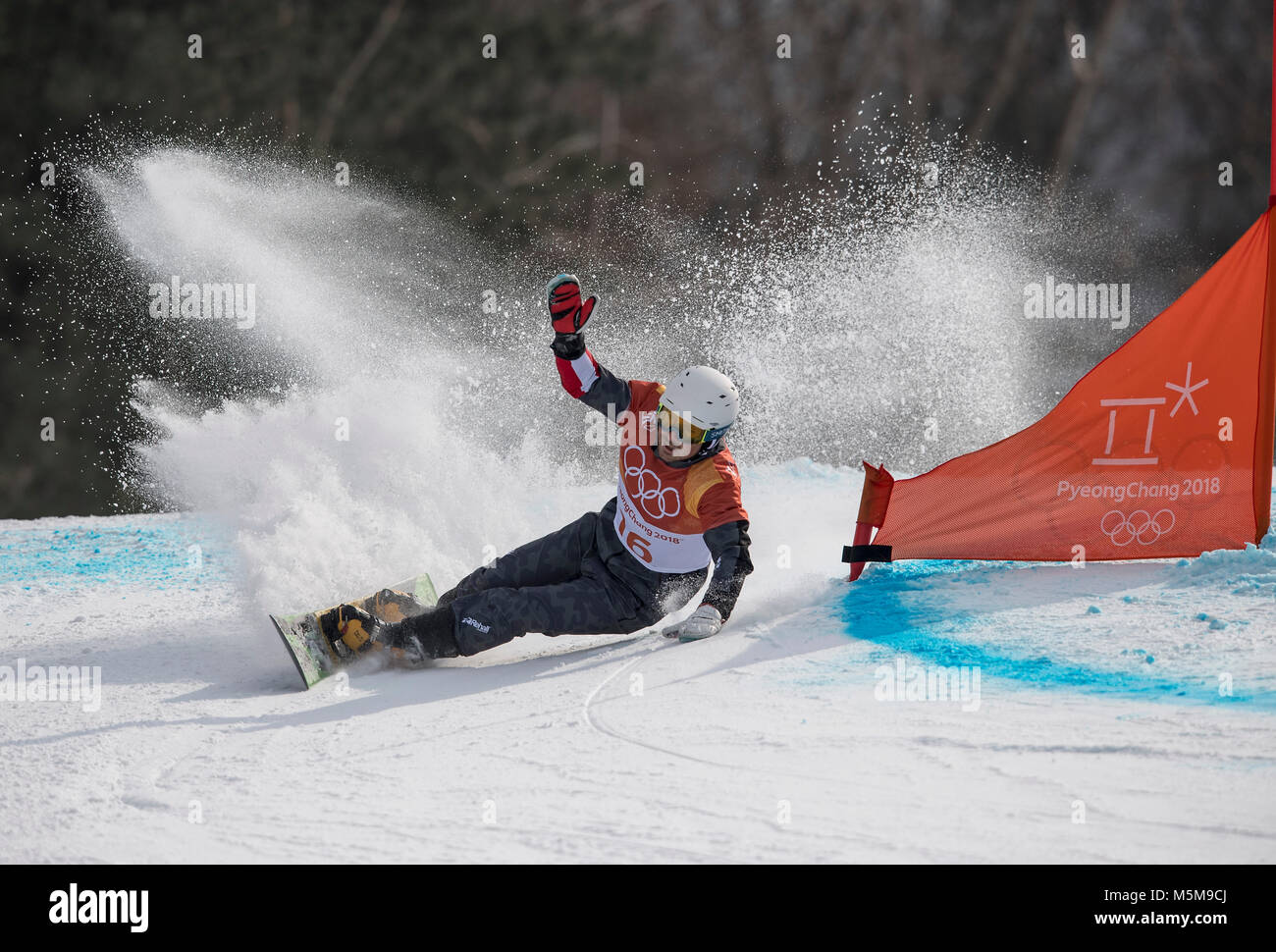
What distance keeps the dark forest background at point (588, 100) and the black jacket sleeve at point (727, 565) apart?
9.62 metres

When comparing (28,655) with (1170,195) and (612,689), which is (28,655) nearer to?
(612,689)

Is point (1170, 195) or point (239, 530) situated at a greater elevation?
point (1170, 195)

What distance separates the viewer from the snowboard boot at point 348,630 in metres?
4.12

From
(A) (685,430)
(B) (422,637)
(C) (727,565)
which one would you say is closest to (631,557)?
(C) (727,565)

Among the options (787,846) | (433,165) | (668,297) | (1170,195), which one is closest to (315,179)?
(433,165)

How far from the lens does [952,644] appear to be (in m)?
3.91

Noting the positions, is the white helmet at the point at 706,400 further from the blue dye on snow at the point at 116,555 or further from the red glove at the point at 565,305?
the blue dye on snow at the point at 116,555

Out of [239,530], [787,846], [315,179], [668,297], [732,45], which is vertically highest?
[732,45]

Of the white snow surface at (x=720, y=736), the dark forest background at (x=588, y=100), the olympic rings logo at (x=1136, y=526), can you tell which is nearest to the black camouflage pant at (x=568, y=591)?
the white snow surface at (x=720, y=736)

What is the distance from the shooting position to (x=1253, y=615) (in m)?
3.88

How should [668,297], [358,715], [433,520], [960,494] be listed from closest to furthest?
1. [358,715]
2. [960,494]
3. [433,520]
4. [668,297]

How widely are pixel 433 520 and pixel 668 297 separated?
26.5 feet

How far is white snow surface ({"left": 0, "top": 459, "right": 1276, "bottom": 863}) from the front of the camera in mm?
2625

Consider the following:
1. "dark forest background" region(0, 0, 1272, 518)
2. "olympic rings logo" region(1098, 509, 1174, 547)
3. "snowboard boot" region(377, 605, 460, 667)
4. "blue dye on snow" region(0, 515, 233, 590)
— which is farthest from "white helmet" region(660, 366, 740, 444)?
"dark forest background" region(0, 0, 1272, 518)
